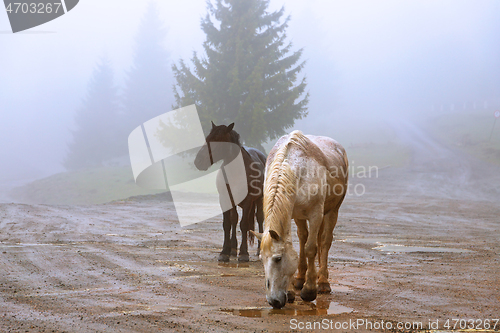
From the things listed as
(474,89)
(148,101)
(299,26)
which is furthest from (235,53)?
(474,89)

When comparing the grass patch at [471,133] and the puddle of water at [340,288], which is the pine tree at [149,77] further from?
the puddle of water at [340,288]

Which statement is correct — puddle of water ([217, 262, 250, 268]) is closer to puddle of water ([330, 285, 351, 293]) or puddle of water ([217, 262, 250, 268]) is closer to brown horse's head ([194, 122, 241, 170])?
brown horse's head ([194, 122, 241, 170])

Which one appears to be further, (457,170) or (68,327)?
(457,170)

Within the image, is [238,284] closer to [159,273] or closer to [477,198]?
[159,273]

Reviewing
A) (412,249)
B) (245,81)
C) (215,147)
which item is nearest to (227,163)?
(215,147)

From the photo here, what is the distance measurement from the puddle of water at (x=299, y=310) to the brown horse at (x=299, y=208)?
0.13 metres

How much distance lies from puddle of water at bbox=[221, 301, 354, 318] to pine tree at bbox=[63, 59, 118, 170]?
53.2 metres

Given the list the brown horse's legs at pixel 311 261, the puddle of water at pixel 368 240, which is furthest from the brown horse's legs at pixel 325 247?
the puddle of water at pixel 368 240

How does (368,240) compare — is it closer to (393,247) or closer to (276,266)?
(393,247)

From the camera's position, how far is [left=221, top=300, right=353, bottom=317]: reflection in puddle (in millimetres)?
4621

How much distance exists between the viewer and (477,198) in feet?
79.2

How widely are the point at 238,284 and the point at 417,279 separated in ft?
8.90

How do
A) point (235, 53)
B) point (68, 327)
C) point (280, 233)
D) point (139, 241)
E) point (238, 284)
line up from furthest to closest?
point (235, 53)
point (139, 241)
point (238, 284)
point (280, 233)
point (68, 327)

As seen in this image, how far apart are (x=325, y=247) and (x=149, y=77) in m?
58.8
